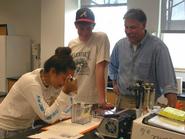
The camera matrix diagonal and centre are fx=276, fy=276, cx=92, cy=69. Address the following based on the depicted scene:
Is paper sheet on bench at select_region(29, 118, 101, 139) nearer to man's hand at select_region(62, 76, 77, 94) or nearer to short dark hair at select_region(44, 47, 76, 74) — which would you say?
man's hand at select_region(62, 76, 77, 94)

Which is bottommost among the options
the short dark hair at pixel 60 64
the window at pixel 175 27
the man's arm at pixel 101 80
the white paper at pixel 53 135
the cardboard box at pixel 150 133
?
the white paper at pixel 53 135

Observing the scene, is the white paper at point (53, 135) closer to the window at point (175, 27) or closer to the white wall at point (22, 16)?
the window at point (175, 27)

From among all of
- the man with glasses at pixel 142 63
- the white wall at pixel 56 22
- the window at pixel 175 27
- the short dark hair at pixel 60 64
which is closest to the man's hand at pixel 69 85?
the short dark hair at pixel 60 64

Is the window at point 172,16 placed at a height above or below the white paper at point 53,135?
above

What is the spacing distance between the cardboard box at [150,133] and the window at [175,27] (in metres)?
2.68

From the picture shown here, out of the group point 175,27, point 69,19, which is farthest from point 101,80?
point 69,19

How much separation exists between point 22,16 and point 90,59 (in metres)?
3.09

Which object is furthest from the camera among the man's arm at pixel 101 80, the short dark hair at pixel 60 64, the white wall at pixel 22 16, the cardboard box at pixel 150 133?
the white wall at pixel 22 16

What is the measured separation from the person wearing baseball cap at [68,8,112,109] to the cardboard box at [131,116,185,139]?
0.92 meters

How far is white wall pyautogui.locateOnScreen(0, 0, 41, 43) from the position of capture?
480cm

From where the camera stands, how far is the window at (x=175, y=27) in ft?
12.1

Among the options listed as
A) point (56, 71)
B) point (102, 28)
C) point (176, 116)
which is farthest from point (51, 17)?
point (176, 116)

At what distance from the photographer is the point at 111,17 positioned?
4258 millimetres

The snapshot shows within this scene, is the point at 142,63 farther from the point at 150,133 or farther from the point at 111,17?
the point at 111,17
